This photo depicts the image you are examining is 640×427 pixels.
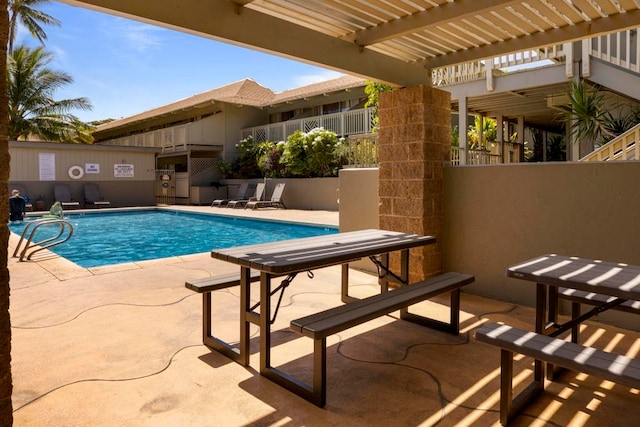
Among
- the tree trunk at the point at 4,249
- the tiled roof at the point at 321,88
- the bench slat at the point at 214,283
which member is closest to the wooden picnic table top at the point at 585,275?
the bench slat at the point at 214,283

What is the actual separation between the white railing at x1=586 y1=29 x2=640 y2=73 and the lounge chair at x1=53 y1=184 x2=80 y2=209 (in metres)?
17.8

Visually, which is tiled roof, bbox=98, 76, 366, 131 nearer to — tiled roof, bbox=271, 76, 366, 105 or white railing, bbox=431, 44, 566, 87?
tiled roof, bbox=271, 76, 366, 105

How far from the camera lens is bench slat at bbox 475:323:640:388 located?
165cm

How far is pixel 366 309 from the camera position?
254 cm

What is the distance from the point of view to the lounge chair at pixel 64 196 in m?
16.8

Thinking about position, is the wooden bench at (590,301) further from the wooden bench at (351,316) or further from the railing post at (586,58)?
the railing post at (586,58)

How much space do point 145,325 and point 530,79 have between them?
362 inches

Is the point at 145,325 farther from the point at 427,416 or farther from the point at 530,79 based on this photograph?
the point at 530,79

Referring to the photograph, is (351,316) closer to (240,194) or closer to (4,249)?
(4,249)

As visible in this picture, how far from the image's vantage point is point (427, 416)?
216cm

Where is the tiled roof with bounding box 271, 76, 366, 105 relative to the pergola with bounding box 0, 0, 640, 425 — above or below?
above

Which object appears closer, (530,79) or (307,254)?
(307,254)

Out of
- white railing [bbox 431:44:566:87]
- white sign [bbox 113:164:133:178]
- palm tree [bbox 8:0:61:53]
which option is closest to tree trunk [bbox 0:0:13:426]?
white railing [bbox 431:44:566:87]

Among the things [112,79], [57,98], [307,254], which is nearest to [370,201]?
[307,254]
